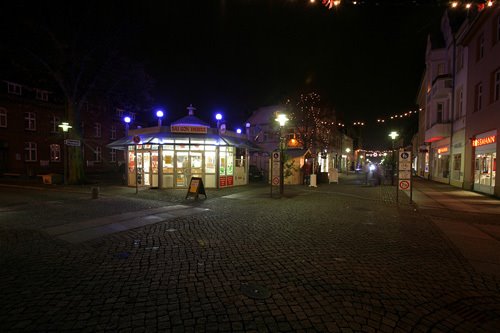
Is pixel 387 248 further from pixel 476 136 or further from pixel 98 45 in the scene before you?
pixel 98 45

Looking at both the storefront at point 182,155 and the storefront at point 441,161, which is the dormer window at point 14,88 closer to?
the storefront at point 182,155

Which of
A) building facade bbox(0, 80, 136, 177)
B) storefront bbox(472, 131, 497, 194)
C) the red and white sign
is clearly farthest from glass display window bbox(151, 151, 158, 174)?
storefront bbox(472, 131, 497, 194)

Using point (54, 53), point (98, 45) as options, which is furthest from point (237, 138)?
point (54, 53)

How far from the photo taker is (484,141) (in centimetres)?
1502

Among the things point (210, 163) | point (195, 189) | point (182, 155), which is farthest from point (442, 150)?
point (195, 189)

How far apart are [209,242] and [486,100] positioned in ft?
55.2

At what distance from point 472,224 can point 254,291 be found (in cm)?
794

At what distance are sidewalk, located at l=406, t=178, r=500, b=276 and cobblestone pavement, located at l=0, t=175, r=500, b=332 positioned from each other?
351 mm

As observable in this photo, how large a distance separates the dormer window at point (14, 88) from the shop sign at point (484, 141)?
1521 inches

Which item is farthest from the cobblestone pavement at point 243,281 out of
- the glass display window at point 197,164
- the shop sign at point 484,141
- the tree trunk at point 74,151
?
the tree trunk at point 74,151

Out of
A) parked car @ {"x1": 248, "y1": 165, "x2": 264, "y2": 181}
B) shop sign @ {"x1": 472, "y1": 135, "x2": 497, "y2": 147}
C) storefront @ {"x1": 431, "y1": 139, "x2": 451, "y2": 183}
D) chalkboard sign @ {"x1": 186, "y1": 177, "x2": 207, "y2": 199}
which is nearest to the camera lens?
chalkboard sign @ {"x1": 186, "y1": 177, "x2": 207, "y2": 199}

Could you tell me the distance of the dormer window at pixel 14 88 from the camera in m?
28.1

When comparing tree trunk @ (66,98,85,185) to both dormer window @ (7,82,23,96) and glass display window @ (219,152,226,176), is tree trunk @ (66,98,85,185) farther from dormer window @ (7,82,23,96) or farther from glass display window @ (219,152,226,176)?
dormer window @ (7,82,23,96)

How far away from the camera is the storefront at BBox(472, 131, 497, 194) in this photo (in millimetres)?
14102
